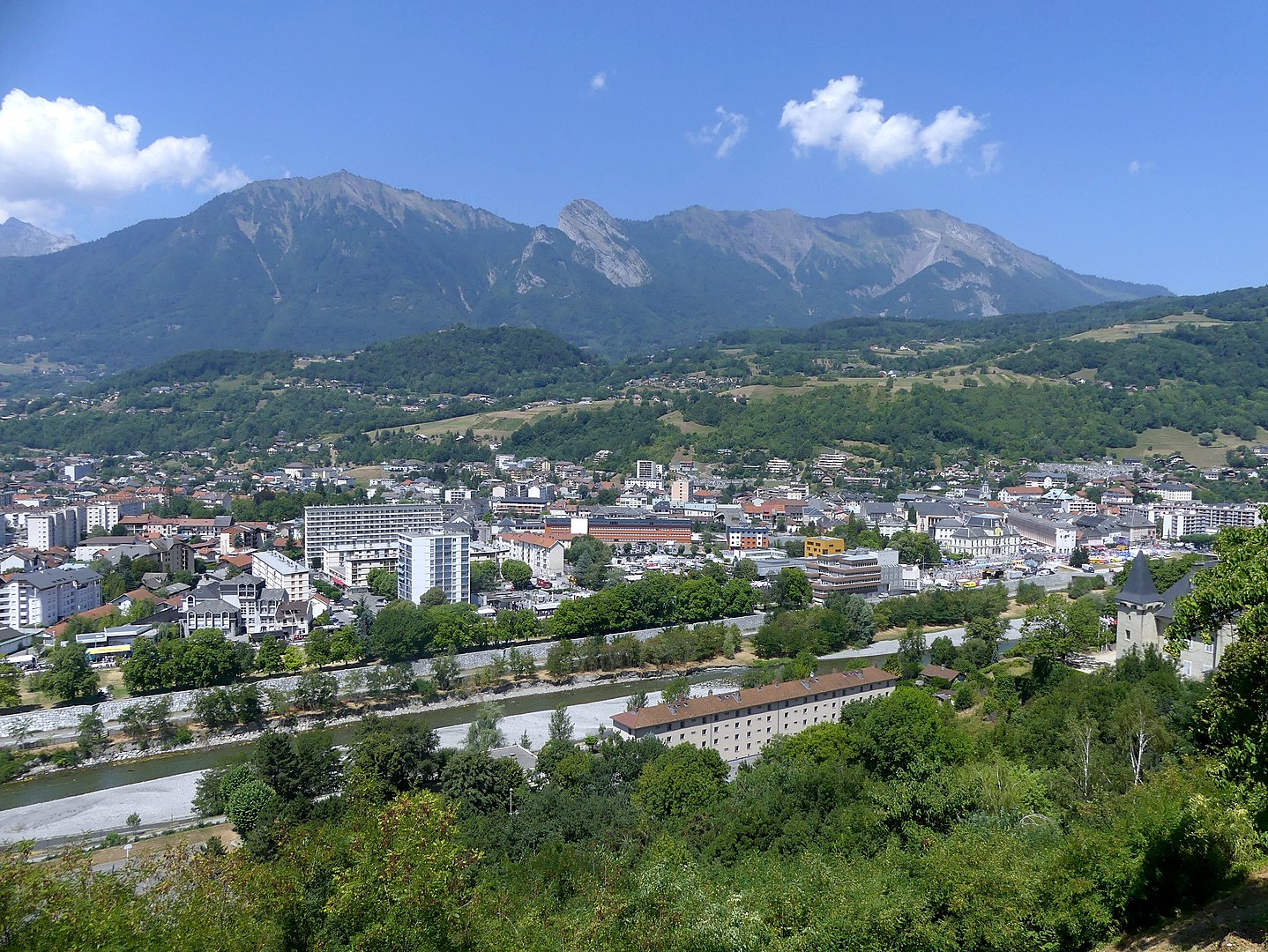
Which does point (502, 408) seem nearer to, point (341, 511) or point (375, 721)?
point (341, 511)

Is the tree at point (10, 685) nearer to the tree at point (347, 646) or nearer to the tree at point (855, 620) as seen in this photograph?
Result: the tree at point (347, 646)

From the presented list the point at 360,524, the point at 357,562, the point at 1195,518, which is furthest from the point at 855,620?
the point at 1195,518

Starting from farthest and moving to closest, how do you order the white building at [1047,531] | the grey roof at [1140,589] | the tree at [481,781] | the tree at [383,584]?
the white building at [1047,531]
the tree at [383,584]
the grey roof at [1140,589]
the tree at [481,781]

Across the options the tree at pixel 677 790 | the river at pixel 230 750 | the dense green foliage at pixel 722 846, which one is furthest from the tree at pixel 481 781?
the river at pixel 230 750

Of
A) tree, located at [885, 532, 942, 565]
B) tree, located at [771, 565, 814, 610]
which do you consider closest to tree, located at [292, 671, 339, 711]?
tree, located at [771, 565, 814, 610]

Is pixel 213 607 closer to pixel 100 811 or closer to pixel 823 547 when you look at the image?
pixel 100 811

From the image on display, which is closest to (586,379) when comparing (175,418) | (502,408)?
(502,408)
